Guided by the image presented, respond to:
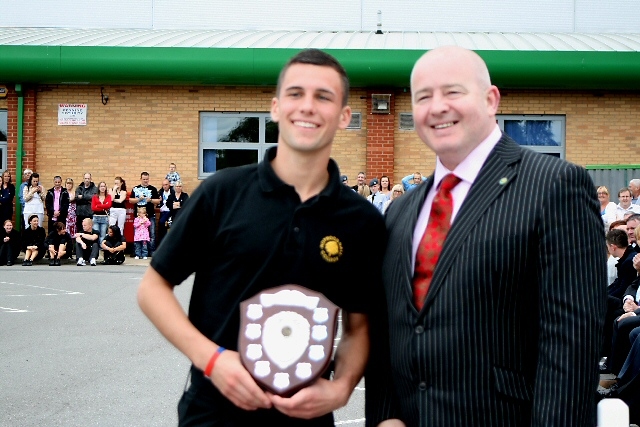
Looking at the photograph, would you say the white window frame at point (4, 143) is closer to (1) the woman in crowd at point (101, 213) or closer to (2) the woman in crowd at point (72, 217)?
(2) the woman in crowd at point (72, 217)

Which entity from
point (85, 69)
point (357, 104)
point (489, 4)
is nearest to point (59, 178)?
point (85, 69)

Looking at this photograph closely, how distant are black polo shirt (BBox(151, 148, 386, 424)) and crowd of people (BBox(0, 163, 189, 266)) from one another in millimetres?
14190

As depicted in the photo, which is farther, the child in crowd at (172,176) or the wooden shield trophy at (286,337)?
the child in crowd at (172,176)

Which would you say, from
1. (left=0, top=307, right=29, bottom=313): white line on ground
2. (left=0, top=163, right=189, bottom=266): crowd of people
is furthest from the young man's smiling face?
(left=0, top=163, right=189, bottom=266): crowd of people

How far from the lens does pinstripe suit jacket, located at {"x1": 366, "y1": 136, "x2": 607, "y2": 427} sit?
210 centimetres

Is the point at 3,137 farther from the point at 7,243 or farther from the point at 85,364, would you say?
the point at 85,364

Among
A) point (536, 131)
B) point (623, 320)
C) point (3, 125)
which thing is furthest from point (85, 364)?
point (536, 131)

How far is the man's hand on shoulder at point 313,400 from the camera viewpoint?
2113mm

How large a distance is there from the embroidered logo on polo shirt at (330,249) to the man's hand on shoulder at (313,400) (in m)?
0.39

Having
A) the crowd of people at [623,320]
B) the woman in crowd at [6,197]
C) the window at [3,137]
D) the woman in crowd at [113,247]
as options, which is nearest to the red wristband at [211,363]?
the crowd of people at [623,320]

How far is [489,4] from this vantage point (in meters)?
23.0

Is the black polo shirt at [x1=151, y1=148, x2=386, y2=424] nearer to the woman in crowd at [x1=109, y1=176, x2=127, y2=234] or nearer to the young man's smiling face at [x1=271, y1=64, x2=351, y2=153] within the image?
the young man's smiling face at [x1=271, y1=64, x2=351, y2=153]

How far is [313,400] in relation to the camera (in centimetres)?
216

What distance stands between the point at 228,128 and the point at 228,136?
Result: 200mm
